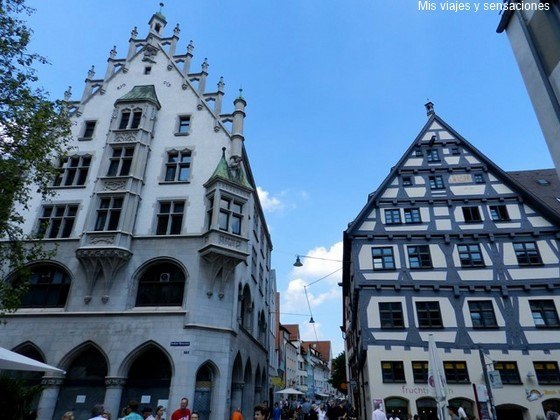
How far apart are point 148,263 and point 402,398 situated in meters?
15.3

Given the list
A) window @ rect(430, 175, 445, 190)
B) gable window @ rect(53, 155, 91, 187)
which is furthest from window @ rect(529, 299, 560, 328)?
gable window @ rect(53, 155, 91, 187)

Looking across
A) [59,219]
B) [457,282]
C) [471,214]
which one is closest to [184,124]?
[59,219]

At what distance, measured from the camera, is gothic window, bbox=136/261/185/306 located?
1719cm

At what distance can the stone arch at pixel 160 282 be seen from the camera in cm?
1719

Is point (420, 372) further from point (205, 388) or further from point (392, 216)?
point (205, 388)

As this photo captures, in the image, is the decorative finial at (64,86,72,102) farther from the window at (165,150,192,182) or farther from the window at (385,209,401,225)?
the window at (385,209,401,225)

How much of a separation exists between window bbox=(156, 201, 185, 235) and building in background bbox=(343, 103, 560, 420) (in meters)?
11.1

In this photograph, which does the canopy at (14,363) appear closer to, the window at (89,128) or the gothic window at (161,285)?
the gothic window at (161,285)

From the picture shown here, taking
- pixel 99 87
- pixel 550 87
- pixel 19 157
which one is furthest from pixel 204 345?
pixel 99 87

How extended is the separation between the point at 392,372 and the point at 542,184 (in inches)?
743

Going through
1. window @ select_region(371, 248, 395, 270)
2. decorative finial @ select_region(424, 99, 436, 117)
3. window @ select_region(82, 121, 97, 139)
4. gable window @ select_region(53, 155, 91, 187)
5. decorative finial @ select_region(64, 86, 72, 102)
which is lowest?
window @ select_region(371, 248, 395, 270)

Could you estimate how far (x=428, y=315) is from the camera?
67.4 ft

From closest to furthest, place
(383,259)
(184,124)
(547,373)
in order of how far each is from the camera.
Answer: (547,373) → (184,124) → (383,259)

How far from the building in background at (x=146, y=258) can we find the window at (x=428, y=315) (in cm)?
1035
